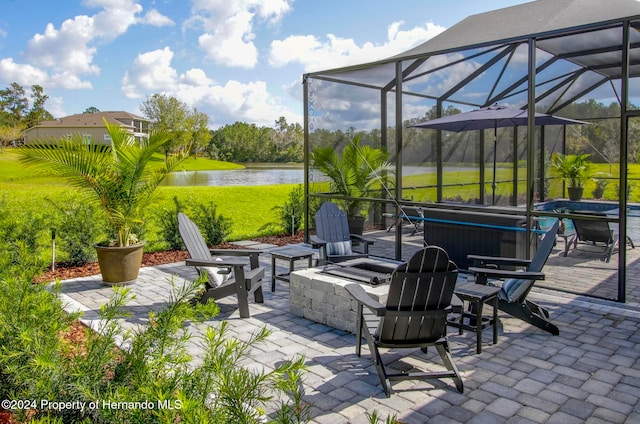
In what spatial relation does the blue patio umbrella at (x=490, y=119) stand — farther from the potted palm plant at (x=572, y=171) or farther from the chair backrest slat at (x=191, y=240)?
the chair backrest slat at (x=191, y=240)

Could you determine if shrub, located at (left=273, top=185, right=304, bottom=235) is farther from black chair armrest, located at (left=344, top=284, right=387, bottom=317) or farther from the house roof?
the house roof

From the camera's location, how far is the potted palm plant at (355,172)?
8453 mm

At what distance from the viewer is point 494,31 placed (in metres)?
9.62

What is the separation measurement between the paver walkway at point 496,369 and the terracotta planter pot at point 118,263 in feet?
2.54

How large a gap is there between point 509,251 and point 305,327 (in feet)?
10.8

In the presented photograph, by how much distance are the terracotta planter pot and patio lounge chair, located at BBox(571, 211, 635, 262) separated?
237 inches

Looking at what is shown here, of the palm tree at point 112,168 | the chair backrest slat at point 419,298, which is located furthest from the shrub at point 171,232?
the chair backrest slat at point 419,298

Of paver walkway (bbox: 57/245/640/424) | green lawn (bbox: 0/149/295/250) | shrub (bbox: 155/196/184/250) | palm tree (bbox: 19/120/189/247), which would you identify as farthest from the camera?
green lawn (bbox: 0/149/295/250)

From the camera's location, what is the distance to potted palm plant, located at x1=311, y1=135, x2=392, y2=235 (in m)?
8.45

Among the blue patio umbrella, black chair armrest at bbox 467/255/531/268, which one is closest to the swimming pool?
the blue patio umbrella

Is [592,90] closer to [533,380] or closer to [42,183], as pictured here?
[533,380]

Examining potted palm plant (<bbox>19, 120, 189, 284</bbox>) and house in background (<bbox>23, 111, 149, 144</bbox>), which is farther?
house in background (<bbox>23, 111, 149, 144</bbox>)

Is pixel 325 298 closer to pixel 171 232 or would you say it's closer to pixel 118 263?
pixel 118 263

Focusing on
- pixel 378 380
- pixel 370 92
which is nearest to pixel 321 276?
pixel 378 380
